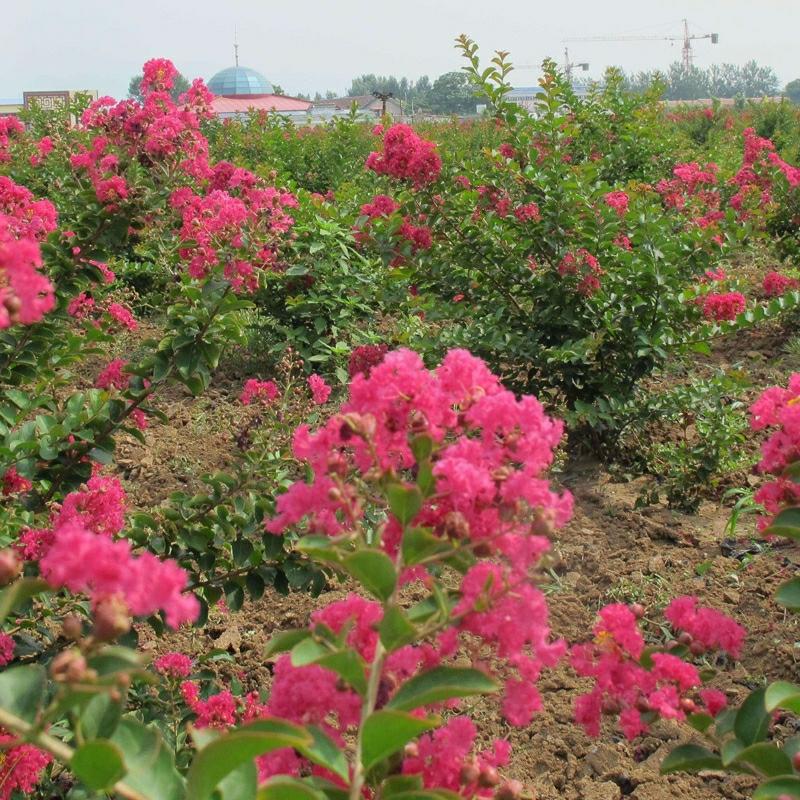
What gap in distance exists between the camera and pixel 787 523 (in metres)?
1.12

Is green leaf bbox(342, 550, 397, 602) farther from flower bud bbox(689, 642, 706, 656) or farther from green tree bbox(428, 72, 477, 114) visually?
green tree bbox(428, 72, 477, 114)

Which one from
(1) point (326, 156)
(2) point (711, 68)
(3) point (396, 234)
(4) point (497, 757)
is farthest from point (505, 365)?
(2) point (711, 68)

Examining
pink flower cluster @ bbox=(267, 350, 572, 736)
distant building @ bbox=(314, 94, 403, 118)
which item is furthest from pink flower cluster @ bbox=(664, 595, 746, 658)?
distant building @ bbox=(314, 94, 403, 118)

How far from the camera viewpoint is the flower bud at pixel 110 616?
25.2 inches

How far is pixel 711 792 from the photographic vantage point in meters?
1.95

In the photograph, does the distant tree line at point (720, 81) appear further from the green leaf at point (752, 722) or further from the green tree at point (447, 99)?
the green leaf at point (752, 722)

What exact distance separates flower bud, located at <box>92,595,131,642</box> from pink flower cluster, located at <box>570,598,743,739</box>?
641 millimetres

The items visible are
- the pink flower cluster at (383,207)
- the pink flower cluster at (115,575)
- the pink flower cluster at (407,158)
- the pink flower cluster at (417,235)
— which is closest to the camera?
the pink flower cluster at (115,575)

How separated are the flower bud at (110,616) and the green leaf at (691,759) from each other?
2.29 ft

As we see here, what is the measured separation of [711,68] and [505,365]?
105m

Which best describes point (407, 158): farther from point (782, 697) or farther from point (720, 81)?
point (720, 81)

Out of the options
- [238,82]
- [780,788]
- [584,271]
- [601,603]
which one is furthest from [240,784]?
[238,82]

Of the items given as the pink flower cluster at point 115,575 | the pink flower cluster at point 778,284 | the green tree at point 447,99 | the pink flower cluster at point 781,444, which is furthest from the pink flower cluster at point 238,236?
the green tree at point 447,99

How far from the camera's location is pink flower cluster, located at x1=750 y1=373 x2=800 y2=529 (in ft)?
4.02
